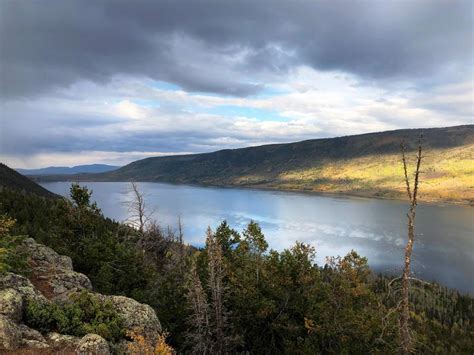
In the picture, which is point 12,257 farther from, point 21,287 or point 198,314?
point 198,314

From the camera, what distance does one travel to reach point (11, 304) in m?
13.2

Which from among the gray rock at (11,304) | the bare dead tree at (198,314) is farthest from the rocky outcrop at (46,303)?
the bare dead tree at (198,314)

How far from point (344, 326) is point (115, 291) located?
1819 centimetres

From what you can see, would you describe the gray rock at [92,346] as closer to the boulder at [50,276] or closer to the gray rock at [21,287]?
the gray rock at [21,287]

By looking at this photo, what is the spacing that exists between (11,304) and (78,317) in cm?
254

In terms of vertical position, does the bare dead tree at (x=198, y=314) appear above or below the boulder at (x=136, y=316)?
below

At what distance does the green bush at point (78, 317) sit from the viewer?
45.4 ft

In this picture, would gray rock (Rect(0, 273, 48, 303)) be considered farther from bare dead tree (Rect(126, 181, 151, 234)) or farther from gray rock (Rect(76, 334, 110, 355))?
bare dead tree (Rect(126, 181, 151, 234))

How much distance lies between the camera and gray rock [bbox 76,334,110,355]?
1224 cm

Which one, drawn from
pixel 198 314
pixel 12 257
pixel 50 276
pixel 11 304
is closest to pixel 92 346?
pixel 11 304

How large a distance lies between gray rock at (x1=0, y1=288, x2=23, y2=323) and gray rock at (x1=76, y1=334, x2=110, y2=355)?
2.75m

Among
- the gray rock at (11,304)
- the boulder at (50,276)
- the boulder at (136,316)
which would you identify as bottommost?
the boulder at (136,316)

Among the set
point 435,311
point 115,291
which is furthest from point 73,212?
point 435,311

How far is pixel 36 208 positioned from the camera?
4275cm
